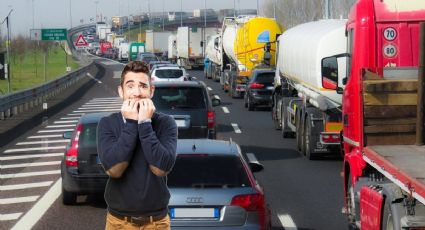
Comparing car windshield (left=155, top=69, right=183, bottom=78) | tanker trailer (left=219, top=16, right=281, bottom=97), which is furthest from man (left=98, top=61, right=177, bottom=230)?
car windshield (left=155, top=69, right=183, bottom=78)

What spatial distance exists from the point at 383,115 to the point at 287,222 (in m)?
2.82

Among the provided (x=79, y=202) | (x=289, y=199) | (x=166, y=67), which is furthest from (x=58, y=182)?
(x=166, y=67)

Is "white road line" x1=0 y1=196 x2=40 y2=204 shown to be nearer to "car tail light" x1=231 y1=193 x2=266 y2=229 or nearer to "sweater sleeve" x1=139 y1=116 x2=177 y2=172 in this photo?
"car tail light" x1=231 y1=193 x2=266 y2=229

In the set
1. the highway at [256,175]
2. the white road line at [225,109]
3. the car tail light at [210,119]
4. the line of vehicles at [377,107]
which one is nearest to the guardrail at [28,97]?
the highway at [256,175]

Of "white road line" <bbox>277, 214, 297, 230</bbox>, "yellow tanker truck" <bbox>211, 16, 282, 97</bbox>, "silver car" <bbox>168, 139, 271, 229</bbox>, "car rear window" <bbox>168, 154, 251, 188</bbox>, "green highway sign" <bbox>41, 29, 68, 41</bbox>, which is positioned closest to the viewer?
"silver car" <bbox>168, 139, 271, 229</bbox>

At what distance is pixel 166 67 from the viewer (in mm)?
41250

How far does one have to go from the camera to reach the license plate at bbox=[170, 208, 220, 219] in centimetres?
931

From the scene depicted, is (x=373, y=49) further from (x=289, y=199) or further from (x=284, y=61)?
(x=284, y=61)

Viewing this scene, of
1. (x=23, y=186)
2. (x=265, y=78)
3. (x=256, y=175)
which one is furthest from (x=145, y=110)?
(x=265, y=78)

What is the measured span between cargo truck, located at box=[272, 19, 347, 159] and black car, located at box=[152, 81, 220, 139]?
93.1 inches

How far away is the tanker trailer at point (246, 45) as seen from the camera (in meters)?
37.9

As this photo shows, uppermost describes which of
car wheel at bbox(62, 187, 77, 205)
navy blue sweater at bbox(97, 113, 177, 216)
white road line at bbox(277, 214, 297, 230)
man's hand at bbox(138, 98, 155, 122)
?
man's hand at bbox(138, 98, 155, 122)

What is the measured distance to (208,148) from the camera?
10.1 m

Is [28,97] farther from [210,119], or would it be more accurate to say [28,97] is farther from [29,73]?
[29,73]
